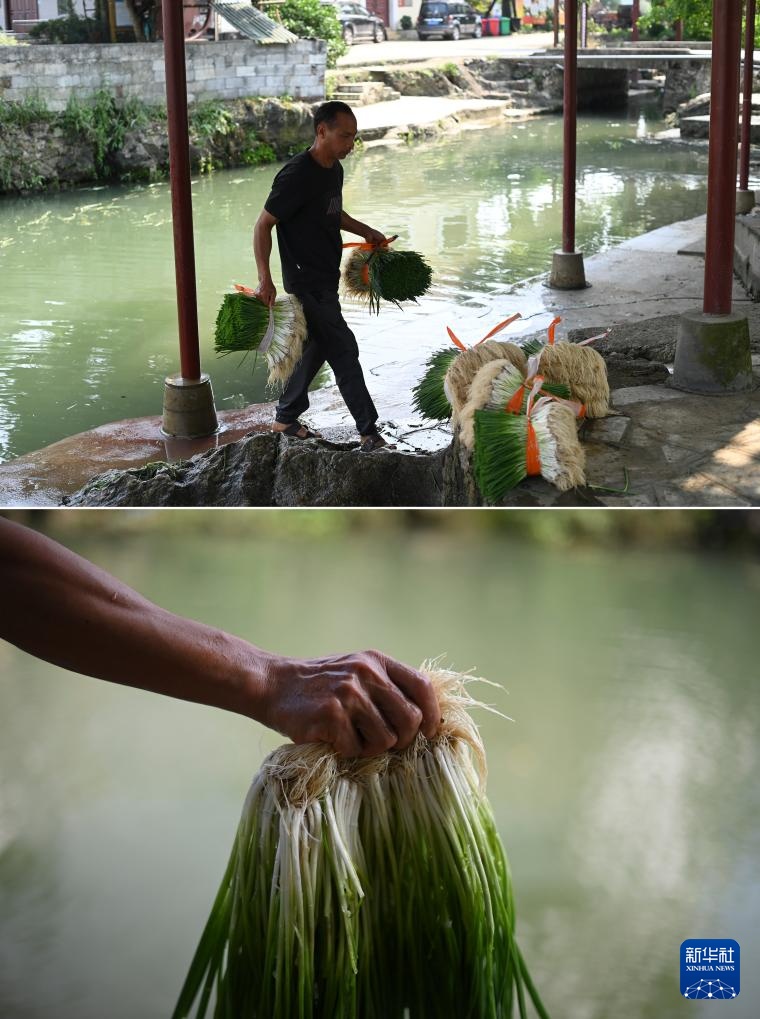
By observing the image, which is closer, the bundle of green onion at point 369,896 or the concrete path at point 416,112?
the bundle of green onion at point 369,896

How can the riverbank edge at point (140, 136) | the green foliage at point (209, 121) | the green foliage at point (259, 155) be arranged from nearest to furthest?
the riverbank edge at point (140, 136), the green foliage at point (209, 121), the green foliage at point (259, 155)

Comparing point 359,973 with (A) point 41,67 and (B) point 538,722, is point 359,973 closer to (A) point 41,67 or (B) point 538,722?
(B) point 538,722

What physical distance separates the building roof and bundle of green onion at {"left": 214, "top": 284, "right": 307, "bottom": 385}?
45.9 feet

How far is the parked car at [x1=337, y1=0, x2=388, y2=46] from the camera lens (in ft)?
93.0

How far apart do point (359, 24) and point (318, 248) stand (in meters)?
27.4

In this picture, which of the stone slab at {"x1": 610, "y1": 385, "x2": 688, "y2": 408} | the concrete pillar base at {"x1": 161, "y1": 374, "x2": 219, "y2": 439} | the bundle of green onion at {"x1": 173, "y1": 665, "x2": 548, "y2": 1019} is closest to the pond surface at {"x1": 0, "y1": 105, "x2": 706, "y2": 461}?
the concrete pillar base at {"x1": 161, "y1": 374, "x2": 219, "y2": 439}

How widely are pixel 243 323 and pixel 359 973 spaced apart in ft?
10.1

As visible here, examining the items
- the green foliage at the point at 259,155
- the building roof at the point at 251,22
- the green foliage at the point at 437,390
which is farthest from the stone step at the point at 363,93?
the green foliage at the point at 437,390

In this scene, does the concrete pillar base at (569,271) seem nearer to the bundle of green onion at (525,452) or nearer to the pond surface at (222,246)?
the pond surface at (222,246)

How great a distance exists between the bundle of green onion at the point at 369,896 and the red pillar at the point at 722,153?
327cm

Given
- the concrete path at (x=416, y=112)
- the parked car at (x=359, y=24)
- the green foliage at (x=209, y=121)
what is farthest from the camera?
the parked car at (x=359, y=24)

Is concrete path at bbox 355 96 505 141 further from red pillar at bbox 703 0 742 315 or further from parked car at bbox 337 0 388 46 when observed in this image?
red pillar at bbox 703 0 742 315

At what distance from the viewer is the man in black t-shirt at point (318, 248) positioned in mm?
3723

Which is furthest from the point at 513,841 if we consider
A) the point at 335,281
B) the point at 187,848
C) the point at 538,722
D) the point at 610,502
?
the point at 335,281
